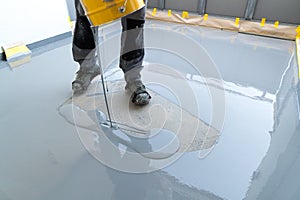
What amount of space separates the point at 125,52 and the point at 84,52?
0.91 ft

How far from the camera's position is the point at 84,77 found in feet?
4.52

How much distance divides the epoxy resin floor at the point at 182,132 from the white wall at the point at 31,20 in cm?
23

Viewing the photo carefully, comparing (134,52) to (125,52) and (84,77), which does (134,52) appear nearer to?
(125,52)

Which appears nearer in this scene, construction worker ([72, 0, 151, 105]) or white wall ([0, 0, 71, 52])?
construction worker ([72, 0, 151, 105])

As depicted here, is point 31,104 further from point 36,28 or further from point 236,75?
point 236,75

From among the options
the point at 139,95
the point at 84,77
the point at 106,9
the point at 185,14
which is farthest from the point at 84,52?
the point at 185,14

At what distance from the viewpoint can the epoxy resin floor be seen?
811mm

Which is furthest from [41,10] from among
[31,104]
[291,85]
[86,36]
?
[291,85]

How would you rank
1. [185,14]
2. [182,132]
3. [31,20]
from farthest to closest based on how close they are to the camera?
1. [185,14]
2. [31,20]
3. [182,132]

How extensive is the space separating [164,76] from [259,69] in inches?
30.5

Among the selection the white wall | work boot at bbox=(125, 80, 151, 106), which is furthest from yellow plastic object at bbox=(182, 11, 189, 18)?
work boot at bbox=(125, 80, 151, 106)

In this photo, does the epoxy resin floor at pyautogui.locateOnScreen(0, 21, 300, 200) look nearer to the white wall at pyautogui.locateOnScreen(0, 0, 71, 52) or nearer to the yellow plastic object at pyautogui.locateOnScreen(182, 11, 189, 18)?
the white wall at pyautogui.locateOnScreen(0, 0, 71, 52)

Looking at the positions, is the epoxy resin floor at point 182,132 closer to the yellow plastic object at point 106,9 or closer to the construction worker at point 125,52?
the construction worker at point 125,52

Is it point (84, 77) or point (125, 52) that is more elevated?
point (125, 52)
